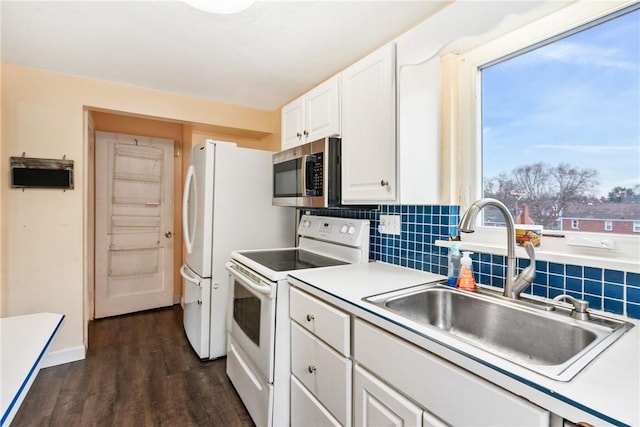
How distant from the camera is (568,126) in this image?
1.25m

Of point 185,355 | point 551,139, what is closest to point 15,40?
point 185,355

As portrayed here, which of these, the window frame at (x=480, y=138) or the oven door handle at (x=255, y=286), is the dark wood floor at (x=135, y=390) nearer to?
the oven door handle at (x=255, y=286)

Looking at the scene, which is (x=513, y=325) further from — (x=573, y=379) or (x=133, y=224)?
(x=133, y=224)

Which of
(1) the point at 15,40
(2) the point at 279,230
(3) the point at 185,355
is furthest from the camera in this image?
(2) the point at 279,230

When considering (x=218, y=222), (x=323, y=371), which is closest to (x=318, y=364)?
(x=323, y=371)

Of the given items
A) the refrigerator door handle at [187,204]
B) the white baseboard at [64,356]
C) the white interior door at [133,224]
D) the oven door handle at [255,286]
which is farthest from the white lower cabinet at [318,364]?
the white interior door at [133,224]

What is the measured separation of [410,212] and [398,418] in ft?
3.45

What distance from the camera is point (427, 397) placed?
881 millimetres

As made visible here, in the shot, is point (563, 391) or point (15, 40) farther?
point (15, 40)

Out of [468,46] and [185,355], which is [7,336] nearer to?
[185,355]

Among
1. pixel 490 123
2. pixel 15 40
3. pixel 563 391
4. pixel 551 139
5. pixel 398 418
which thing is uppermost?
pixel 15 40

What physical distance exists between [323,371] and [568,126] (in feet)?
4.63

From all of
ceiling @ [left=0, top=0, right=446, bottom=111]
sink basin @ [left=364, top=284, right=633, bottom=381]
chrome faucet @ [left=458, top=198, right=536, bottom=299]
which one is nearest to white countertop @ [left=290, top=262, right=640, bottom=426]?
sink basin @ [left=364, top=284, right=633, bottom=381]

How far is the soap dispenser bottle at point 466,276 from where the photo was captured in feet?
4.40
